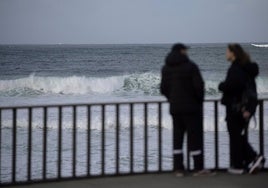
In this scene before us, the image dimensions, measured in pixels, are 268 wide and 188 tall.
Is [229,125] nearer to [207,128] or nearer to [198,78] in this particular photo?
[198,78]

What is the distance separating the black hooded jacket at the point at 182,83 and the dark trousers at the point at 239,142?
0.51 m

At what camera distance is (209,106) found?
15195 millimetres

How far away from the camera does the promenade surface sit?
197 inches

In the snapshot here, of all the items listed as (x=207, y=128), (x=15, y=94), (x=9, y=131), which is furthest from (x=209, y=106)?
(x=15, y=94)

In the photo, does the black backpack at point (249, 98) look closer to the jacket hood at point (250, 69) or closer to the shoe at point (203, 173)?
the jacket hood at point (250, 69)

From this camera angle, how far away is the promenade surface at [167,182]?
499 cm

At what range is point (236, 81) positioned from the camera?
5.14 metres

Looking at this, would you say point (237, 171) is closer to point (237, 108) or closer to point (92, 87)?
point (237, 108)

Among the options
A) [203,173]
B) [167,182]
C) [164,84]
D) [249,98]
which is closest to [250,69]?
[249,98]

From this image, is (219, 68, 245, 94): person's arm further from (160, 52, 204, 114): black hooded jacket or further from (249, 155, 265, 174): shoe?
(249, 155, 265, 174): shoe

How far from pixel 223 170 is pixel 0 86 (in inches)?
958

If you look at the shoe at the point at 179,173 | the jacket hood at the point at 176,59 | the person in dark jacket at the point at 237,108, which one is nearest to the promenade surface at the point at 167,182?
the shoe at the point at 179,173

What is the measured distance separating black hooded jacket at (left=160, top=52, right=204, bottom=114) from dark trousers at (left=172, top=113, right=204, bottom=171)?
0.40ft

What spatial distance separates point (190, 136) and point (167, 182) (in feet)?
1.94
